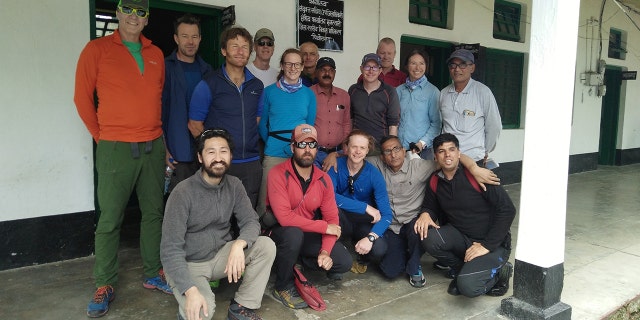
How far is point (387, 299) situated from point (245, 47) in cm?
206

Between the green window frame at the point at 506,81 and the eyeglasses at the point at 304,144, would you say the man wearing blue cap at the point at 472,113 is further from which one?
the green window frame at the point at 506,81

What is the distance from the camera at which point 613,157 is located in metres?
10.8

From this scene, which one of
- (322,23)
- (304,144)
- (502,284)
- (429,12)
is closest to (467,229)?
(502,284)

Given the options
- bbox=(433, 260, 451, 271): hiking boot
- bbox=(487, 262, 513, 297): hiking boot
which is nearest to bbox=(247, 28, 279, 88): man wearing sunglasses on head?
bbox=(433, 260, 451, 271): hiking boot

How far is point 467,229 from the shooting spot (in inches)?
136

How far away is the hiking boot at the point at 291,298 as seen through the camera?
3069mm

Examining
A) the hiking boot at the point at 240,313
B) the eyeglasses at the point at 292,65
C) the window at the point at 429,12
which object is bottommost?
the hiking boot at the point at 240,313

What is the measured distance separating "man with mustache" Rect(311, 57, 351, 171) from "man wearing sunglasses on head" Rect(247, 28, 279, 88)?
39 centimetres

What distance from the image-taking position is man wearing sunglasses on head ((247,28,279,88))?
3.79 m

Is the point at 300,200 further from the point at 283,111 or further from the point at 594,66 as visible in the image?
the point at 594,66

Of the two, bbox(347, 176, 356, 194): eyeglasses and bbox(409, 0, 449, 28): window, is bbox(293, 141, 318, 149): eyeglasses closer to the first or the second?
bbox(347, 176, 356, 194): eyeglasses

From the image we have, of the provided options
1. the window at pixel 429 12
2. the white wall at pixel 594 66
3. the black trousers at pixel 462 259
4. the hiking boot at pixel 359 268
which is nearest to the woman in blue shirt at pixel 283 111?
the hiking boot at pixel 359 268

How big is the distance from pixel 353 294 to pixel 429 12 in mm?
4660

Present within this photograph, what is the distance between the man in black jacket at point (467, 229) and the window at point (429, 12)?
346cm
